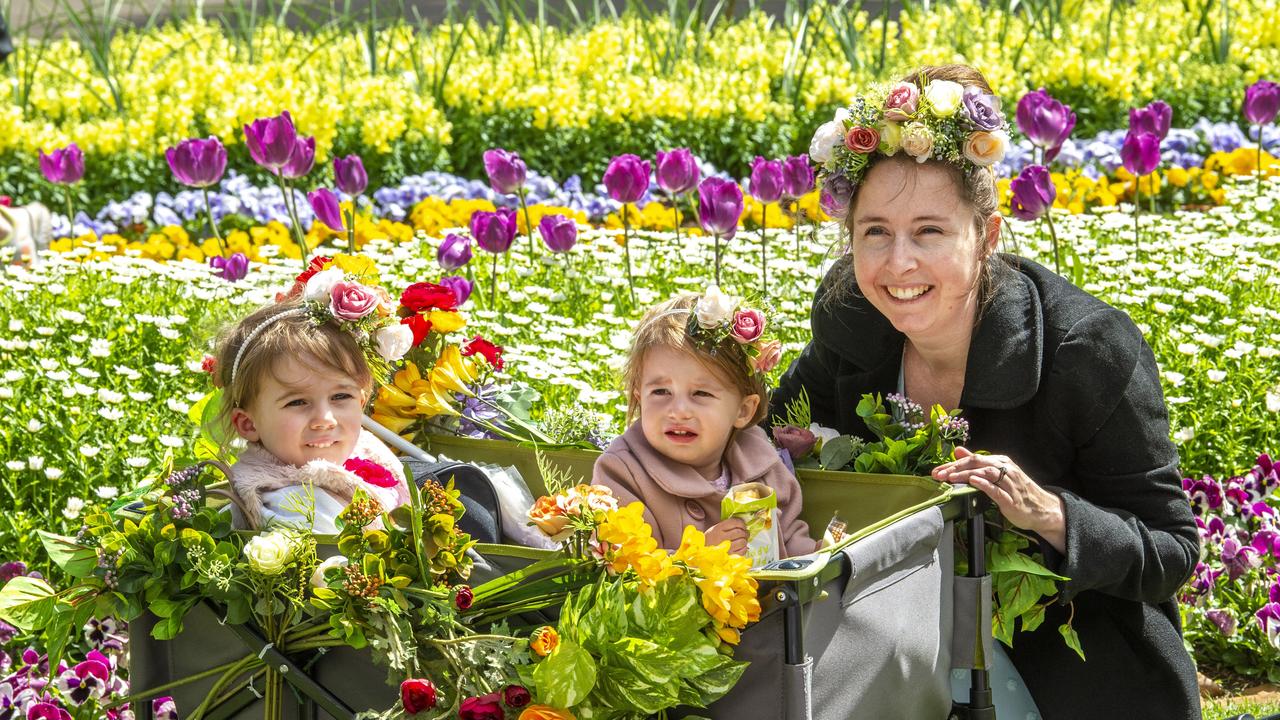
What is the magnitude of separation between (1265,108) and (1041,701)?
3.27 m

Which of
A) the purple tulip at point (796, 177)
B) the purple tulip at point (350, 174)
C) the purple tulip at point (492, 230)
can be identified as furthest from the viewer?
the purple tulip at point (350, 174)

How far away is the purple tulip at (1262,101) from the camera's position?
485 cm

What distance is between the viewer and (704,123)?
272 inches

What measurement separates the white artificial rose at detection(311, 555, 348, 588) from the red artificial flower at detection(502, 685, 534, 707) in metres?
0.27

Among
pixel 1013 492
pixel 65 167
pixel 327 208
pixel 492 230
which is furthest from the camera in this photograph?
pixel 65 167

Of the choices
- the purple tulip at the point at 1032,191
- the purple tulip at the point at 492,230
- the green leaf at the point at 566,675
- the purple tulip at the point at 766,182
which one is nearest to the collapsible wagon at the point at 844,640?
the green leaf at the point at 566,675

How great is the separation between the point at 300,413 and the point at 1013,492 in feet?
3.51

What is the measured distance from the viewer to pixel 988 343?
7.52ft

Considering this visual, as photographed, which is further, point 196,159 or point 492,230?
point 196,159

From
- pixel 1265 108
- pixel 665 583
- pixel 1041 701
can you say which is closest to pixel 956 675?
pixel 1041 701

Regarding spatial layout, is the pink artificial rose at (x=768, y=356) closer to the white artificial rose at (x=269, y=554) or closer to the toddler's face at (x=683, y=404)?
the toddler's face at (x=683, y=404)

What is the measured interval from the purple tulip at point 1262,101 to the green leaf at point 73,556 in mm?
4148

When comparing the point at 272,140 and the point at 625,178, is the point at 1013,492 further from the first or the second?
the point at 272,140

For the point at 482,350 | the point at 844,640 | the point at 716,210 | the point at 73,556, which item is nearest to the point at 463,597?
the point at 844,640
